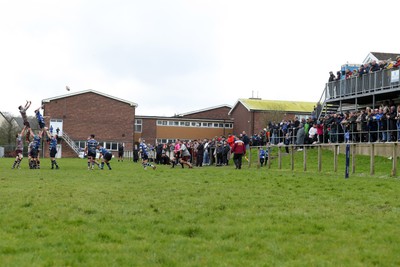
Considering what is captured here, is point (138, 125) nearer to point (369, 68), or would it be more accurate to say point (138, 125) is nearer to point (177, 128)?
point (177, 128)

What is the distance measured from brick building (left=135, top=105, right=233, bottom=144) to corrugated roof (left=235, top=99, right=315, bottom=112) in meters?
5.46

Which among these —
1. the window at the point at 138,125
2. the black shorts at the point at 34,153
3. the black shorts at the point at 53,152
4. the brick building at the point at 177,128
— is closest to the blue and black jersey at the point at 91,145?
the black shorts at the point at 53,152

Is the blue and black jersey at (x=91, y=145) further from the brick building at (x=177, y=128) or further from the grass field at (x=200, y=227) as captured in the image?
the brick building at (x=177, y=128)

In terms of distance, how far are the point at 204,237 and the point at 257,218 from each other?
168cm

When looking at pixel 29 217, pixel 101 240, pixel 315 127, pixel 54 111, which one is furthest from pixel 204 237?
pixel 54 111

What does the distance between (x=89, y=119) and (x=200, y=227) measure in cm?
6710

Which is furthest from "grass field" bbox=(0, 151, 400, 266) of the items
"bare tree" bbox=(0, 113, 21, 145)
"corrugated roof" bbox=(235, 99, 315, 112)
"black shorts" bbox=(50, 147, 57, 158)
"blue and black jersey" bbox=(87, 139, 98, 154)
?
"bare tree" bbox=(0, 113, 21, 145)

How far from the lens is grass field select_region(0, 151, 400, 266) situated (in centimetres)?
695

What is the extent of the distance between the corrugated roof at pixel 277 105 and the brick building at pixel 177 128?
5.46 metres

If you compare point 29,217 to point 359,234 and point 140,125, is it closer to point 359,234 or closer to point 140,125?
point 359,234

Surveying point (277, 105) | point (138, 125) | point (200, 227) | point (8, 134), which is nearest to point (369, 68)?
point (200, 227)

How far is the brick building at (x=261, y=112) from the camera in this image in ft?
239

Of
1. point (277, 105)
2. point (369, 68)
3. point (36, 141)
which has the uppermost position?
point (277, 105)

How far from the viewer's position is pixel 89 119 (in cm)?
7419
